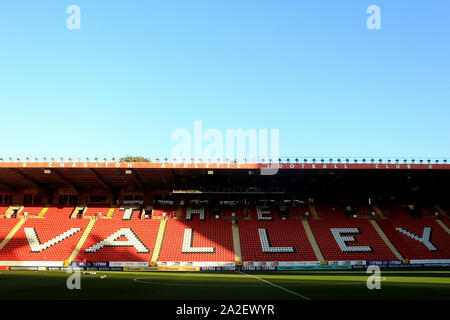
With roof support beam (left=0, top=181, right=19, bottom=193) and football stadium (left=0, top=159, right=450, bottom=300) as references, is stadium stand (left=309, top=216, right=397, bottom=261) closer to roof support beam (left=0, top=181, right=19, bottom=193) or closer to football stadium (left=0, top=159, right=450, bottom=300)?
football stadium (left=0, top=159, right=450, bottom=300)

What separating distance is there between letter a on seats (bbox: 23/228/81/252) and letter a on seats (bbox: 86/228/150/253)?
466cm

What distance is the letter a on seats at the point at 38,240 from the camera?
4647cm

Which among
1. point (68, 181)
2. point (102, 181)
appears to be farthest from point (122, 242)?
point (68, 181)

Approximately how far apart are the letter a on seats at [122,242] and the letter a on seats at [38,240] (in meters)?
4.66

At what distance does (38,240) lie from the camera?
47.8 meters

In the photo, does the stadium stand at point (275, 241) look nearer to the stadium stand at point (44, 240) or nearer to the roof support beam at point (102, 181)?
the roof support beam at point (102, 181)

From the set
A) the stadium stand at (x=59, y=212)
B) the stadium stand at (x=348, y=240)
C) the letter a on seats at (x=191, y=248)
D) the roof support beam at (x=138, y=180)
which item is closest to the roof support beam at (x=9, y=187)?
the stadium stand at (x=59, y=212)

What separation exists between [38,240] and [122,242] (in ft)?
33.7

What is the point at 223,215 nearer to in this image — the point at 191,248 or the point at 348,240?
the point at 191,248

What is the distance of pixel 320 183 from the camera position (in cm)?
5469

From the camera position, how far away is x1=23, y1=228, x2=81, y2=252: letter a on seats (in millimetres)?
46469
